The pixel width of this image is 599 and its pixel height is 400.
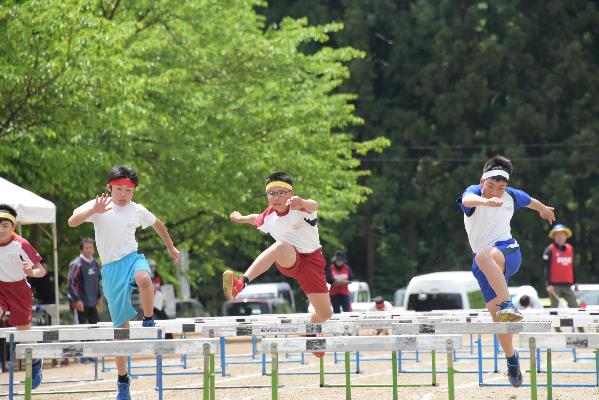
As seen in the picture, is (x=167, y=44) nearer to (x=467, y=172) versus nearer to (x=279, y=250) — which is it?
(x=279, y=250)

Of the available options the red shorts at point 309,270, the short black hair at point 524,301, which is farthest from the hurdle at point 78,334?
the short black hair at point 524,301

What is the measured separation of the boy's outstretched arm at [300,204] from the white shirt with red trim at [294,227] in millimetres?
250

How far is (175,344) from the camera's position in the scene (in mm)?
10211

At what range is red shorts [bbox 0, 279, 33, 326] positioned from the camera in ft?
48.0

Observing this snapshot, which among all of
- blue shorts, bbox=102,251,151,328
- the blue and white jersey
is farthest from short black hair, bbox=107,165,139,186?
the blue and white jersey

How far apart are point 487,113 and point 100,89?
3986cm

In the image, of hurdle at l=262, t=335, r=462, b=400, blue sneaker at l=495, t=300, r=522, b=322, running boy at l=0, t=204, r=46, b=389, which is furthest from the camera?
running boy at l=0, t=204, r=46, b=389

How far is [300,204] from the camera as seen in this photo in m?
12.6

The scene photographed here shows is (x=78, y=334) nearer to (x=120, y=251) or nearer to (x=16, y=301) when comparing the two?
(x=120, y=251)

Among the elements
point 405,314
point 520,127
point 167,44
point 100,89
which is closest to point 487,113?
point 520,127

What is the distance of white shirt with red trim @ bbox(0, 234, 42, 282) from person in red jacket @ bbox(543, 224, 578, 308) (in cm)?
1256

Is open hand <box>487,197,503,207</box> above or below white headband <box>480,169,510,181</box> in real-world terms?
below

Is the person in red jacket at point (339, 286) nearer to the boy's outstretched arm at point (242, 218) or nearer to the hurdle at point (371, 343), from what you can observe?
the boy's outstretched arm at point (242, 218)

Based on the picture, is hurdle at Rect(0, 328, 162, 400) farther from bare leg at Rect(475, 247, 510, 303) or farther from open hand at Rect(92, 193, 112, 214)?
bare leg at Rect(475, 247, 510, 303)
